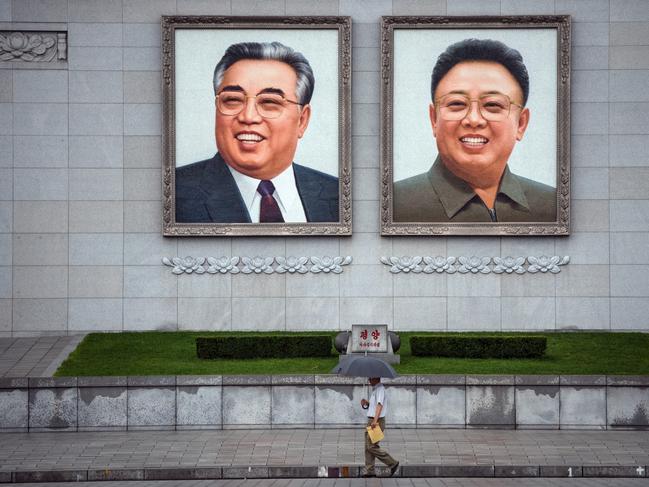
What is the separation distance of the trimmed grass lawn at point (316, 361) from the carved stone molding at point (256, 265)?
7.20 feet

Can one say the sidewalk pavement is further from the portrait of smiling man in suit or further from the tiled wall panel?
the portrait of smiling man in suit

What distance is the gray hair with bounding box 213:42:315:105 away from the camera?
2856 cm

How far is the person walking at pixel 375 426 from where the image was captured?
16.0 m

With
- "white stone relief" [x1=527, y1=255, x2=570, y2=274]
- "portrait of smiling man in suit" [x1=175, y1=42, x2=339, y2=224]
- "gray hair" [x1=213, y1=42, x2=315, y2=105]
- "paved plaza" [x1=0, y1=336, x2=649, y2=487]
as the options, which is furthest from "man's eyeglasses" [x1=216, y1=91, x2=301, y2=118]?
"paved plaza" [x1=0, y1=336, x2=649, y2=487]

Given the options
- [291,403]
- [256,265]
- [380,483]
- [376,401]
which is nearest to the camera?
[380,483]

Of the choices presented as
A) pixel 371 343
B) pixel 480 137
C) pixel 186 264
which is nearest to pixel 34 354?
pixel 186 264

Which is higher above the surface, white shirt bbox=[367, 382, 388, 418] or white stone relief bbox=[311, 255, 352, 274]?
white stone relief bbox=[311, 255, 352, 274]

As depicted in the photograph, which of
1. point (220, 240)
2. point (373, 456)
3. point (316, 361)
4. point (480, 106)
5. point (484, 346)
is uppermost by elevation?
point (480, 106)

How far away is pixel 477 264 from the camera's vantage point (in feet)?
94.2

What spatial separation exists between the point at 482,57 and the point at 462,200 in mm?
3750

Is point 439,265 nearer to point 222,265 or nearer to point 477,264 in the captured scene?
Result: point 477,264

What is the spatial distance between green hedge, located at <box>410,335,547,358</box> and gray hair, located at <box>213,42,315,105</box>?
26.8 ft

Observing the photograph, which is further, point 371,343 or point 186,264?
point 186,264

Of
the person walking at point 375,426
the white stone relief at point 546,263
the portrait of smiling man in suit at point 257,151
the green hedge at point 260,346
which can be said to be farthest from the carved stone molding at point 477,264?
the person walking at point 375,426
